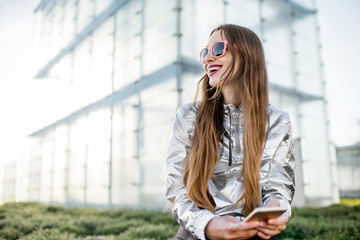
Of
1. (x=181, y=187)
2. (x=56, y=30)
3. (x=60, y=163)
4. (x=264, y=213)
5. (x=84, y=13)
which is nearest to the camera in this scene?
(x=264, y=213)

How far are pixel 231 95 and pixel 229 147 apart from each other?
0.27m

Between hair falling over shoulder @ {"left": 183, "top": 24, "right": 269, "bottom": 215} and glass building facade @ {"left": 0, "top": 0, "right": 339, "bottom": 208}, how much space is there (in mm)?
5358

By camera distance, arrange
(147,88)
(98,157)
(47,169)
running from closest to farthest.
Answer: (147,88), (98,157), (47,169)

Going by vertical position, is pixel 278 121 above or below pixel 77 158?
below

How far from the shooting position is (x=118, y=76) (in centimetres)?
973

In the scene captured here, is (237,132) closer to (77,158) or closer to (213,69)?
(213,69)

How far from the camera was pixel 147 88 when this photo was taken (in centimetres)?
803

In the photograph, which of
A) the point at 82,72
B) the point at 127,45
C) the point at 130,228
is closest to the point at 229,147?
the point at 130,228

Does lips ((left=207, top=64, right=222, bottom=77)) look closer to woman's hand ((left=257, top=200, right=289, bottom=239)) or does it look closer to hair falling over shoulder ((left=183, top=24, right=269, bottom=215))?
hair falling over shoulder ((left=183, top=24, right=269, bottom=215))

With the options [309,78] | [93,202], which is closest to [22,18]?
[93,202]

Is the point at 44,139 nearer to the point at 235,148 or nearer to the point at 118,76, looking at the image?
the point at 118,76

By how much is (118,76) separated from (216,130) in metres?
8.63

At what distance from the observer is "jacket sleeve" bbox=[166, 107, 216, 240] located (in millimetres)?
1168

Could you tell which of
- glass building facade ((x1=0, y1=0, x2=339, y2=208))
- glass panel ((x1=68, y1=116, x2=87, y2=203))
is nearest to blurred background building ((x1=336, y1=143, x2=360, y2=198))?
glass building facade ((x1=0, y1=0, x2=339, y2=208))
